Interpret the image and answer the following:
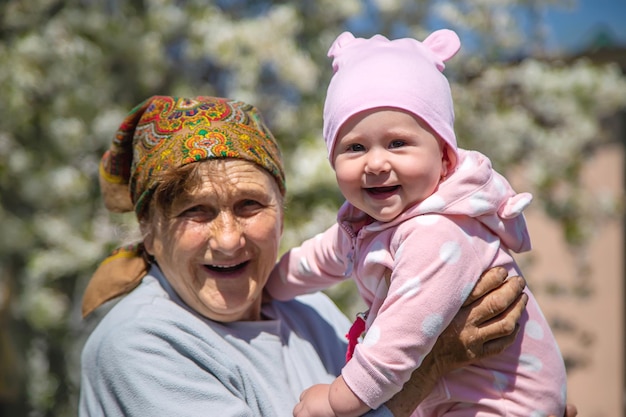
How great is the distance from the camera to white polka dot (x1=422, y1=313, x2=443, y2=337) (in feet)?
5.80

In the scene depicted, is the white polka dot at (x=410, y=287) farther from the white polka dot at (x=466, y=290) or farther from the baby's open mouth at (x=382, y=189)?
the baby's open mouth at (x=382, y=189)

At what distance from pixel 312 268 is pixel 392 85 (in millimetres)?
728

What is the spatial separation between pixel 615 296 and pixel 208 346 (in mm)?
7527

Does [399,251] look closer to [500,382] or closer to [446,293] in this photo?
[446,293]

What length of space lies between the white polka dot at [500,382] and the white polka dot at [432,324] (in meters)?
0.26

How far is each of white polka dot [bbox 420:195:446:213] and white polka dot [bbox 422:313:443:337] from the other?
0.25 meters

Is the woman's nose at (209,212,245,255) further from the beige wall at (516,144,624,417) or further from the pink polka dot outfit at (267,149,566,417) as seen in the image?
the beige wall at (516,144,624,417)

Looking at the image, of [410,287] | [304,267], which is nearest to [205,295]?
[304,267]

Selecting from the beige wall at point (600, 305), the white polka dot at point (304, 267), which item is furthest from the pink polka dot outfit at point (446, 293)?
the beige wall at point (600, 305)

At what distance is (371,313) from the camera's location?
1975 millimetres

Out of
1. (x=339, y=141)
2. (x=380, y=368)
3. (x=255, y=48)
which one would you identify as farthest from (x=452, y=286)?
(x=255, y=48)

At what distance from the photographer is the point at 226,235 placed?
83.4 inches

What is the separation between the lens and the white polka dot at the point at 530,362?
6.34 feet

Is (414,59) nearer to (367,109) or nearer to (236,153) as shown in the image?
(367,109)
